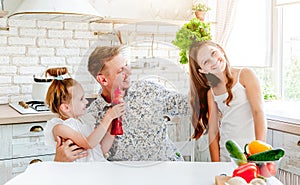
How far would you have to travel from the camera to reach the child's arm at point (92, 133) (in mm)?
1271

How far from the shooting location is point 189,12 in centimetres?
319

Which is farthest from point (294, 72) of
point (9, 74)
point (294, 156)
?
point (9, 74)

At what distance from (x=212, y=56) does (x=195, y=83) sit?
18 cm

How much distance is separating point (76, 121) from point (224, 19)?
194cm

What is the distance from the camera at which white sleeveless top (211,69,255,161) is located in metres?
1.88

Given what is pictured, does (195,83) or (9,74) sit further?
(9,74)

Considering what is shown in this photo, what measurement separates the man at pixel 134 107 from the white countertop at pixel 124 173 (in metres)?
0.05

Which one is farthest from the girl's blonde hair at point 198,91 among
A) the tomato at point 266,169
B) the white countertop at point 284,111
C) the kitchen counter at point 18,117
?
the kitchen counter at point 18,117

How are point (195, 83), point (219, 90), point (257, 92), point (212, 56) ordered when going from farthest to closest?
point (257, 92), point (219, 90), point (212, 56), point (195, 83)

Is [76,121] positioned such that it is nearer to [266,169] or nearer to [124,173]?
[124,173]

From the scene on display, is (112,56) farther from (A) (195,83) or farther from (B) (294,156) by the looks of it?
(B) (294,156)

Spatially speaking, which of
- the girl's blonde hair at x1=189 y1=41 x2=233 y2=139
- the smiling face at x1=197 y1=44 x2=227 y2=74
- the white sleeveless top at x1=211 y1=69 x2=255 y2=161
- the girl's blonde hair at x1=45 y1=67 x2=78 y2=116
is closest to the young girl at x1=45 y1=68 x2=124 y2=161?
the girl's blonde hair at x1=45 y1=67 x2=78 y2=116

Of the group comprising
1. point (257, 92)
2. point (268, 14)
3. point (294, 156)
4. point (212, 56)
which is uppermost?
point (268, 14)

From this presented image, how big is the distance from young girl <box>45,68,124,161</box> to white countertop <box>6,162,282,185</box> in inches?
3.4
